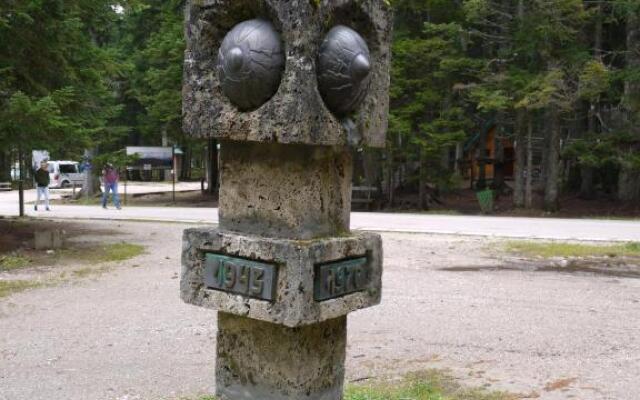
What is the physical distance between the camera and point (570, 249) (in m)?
13.9

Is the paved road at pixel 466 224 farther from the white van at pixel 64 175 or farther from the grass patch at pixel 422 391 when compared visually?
the white van at pixel 64 175

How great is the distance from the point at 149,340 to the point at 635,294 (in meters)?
6.66

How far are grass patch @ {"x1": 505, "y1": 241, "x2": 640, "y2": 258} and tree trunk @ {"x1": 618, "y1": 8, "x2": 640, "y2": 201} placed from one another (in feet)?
32.1

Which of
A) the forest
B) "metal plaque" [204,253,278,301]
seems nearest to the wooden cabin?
the forest

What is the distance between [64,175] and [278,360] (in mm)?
44607

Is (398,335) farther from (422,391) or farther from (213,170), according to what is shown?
(213,170)

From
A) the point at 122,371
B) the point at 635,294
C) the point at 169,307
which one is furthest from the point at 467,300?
the point at 122,371

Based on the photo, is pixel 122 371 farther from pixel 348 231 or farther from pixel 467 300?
pixel 467 300

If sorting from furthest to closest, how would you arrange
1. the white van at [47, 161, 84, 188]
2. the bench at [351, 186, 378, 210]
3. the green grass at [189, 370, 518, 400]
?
1. the white van at [47, 161, 84, 188]
2. the bench at [351, 186, 378, 210]
3. the green grass at [189, 370, 518, 400]

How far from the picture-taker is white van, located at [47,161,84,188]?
4425cm

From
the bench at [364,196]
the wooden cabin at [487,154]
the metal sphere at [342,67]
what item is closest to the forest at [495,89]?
the wooden cabin at [487,154]

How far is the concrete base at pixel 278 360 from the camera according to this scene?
12.0ft

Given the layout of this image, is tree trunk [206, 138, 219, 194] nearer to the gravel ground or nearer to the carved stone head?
the gravel ground

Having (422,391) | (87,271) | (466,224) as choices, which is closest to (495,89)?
(466,224)
